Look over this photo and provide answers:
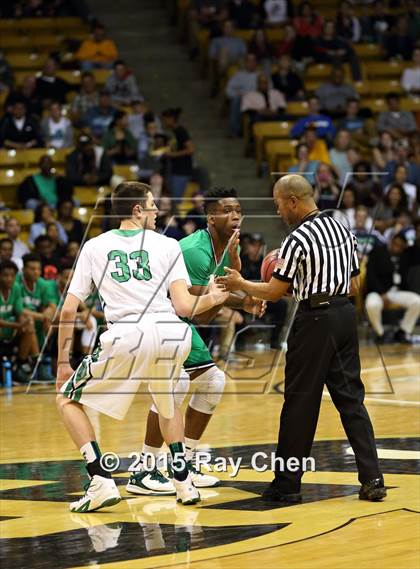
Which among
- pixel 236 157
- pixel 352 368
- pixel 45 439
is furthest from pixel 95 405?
pixel 236 157

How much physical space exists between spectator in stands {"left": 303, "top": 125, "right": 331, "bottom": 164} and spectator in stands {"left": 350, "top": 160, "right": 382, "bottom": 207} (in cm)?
54

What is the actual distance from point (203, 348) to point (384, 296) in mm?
9045

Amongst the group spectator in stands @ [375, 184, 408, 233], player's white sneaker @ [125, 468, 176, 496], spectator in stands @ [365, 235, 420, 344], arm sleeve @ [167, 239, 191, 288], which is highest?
arm sleeve @ [167, 239, 191, 288]

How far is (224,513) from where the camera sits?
681cm

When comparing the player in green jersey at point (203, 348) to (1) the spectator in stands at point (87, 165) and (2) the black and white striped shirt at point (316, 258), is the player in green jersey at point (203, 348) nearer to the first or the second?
(2) the black and white striped shirt at point (316, 258)

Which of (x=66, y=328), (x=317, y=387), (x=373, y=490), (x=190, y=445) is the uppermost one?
(x=66, y=328)

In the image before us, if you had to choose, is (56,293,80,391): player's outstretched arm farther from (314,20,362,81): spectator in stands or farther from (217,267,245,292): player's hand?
(314,20,362,81): spectator in stands

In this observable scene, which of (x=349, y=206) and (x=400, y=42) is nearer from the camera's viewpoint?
(x=349, y=206)

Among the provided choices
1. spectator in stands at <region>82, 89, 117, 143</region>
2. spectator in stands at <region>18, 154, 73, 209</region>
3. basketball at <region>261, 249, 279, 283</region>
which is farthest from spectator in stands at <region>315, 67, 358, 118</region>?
basketball at <region>261, 249, 279, 283</region>

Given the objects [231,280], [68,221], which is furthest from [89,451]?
[68,221]

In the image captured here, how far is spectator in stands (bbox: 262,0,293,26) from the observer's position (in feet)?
70.4

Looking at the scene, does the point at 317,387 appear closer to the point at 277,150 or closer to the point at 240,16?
the point at 277,150

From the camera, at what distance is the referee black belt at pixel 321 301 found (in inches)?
281

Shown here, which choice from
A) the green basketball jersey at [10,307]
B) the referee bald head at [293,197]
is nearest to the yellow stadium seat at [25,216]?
the green basketball jersey at [10,307]
